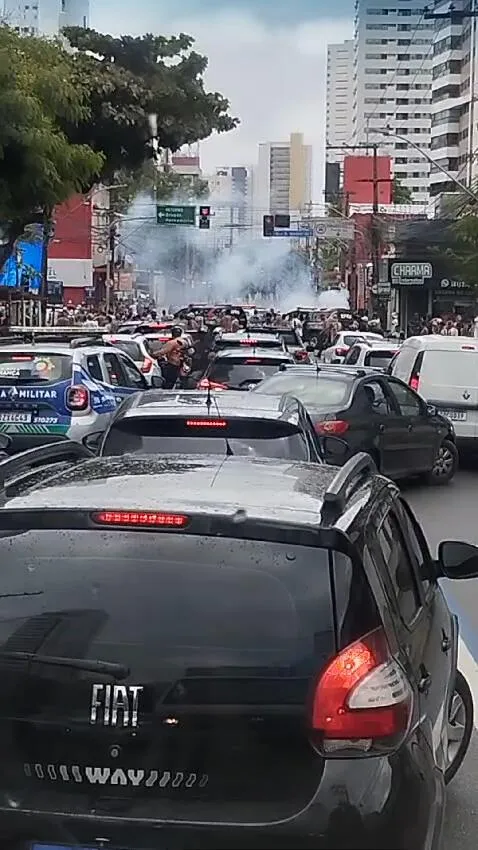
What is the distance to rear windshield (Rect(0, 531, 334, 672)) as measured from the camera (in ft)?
12.0

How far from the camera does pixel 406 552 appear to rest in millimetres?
4910

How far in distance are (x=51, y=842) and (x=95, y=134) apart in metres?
30.6

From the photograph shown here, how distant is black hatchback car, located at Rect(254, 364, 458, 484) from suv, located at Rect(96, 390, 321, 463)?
19.0ft

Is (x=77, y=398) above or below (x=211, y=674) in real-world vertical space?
below

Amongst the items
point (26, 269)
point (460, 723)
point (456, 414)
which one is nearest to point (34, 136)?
point (456, 414)

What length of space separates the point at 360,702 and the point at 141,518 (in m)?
0.81

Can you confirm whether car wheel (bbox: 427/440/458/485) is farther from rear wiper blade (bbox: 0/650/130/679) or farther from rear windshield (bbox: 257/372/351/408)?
rear wiper blade (bbox: 0/650/130/679)

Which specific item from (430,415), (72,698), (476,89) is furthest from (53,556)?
(476,89)

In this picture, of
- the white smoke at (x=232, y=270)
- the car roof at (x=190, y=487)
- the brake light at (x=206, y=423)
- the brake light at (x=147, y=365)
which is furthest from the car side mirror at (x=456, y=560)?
the white smoke at (x=232, y=270)

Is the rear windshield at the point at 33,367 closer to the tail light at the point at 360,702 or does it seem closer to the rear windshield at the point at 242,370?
the rear windshield at the point at 242,370

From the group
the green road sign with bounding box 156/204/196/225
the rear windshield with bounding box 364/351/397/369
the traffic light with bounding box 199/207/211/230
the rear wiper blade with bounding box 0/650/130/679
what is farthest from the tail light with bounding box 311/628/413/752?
the green road sign with bounding box 156/204/196/225

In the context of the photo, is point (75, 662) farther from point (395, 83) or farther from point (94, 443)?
point (395, 83)

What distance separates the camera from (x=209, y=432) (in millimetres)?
8930

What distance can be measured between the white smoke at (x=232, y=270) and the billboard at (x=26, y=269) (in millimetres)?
74949
